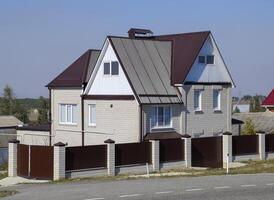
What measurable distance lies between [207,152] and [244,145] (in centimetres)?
258

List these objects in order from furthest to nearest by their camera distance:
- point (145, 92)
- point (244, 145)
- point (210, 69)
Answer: point (210, 69)
point (145, 92)
point (244, 145)

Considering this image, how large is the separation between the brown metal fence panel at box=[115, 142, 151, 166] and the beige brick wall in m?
6.33

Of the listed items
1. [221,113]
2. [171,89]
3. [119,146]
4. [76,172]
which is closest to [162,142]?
[119,146]

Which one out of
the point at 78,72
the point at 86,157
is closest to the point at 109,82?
the point at 78,72

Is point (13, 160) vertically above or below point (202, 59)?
below

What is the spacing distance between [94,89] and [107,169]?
11974 millimetres

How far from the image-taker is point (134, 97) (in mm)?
34000

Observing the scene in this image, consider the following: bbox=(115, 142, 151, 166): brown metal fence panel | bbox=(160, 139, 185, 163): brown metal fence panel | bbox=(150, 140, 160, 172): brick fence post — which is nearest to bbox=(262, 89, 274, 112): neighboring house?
bbox=(160, 139, 185, 163): brown metal fence panel

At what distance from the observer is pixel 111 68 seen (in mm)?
35781

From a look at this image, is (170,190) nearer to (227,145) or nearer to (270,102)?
(227,145)

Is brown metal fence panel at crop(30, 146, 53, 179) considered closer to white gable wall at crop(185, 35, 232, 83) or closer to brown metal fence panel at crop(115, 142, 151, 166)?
brown metal fence panel at crop(115, 142, 151, 166)

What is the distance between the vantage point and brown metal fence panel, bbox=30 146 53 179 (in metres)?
24.6

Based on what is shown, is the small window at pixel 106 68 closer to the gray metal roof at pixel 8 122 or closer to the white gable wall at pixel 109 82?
the white gable wall at pixel 109 82

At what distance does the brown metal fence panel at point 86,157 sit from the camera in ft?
81.4
